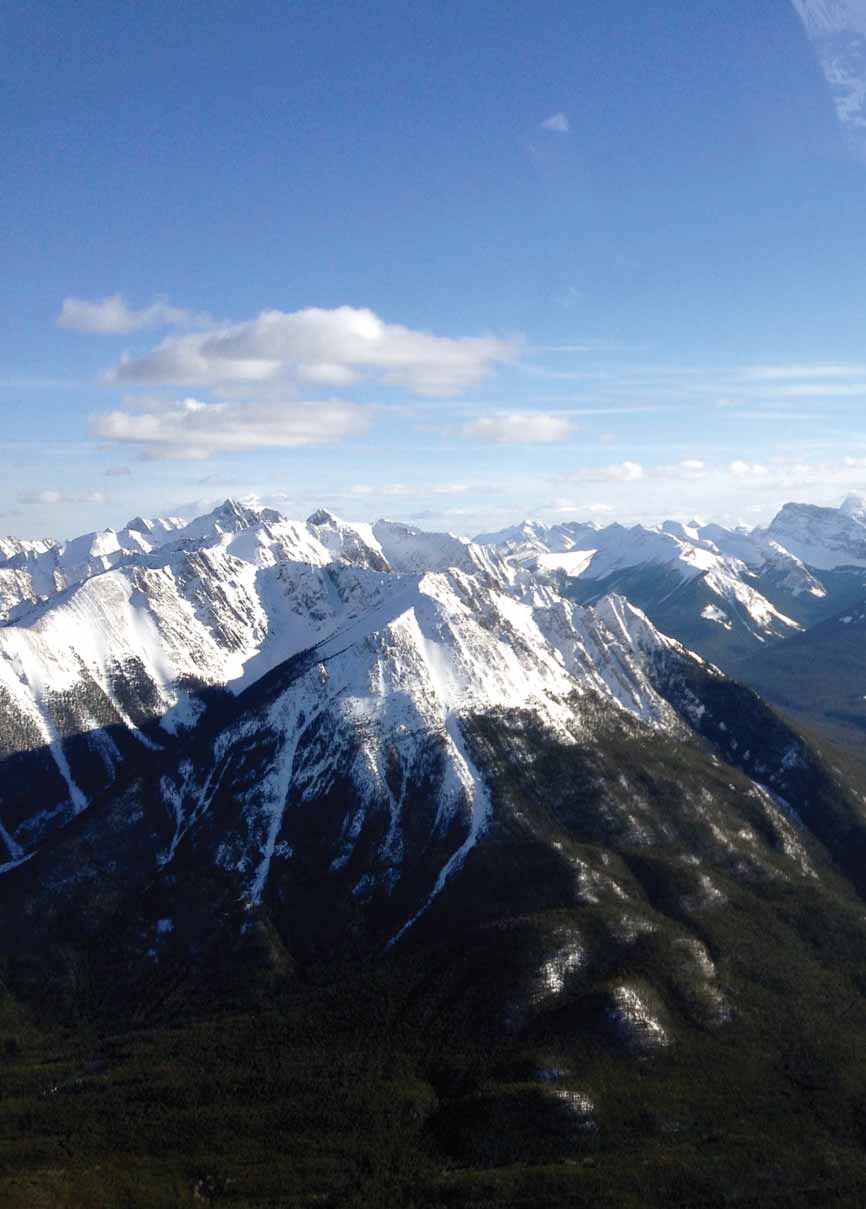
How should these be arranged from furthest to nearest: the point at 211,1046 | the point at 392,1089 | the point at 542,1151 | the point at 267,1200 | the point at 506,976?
the point at 506,976, the point at 211,1046, the point at 392,1089, the point at 542,1151, the point at 267,1200

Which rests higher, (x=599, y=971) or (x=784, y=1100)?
(x=599, y=971)

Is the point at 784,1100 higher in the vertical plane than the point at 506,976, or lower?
lower

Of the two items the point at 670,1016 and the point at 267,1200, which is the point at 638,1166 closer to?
the point at 670,1016

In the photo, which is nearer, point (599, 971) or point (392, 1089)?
point (392, 1089)

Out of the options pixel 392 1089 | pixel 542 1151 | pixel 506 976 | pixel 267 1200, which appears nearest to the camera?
pixel 267 1200

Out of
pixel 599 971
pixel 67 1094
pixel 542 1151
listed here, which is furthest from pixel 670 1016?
pixel 67 1094

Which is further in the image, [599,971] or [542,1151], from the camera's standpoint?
[599,971]

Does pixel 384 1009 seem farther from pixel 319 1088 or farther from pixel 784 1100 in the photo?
pixel 784 1100

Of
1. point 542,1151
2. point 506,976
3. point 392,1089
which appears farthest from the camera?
point 506,976

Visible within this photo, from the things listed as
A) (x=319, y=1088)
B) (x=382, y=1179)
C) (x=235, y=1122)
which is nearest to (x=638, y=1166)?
(x=382, y=1179)
